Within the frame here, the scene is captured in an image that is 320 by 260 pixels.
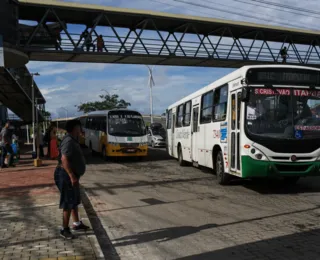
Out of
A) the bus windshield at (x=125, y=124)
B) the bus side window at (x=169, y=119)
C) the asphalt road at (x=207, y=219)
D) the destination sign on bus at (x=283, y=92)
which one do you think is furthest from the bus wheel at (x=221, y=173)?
the bus windshield at (x=125, y=124)

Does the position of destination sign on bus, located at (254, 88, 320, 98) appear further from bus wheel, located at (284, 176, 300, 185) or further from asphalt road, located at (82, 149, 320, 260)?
bus wheel, located at (284, 176, 300, 185)

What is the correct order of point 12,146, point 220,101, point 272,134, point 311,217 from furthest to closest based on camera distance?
point 12,146
point 220,101
point 272,134
point 311,217

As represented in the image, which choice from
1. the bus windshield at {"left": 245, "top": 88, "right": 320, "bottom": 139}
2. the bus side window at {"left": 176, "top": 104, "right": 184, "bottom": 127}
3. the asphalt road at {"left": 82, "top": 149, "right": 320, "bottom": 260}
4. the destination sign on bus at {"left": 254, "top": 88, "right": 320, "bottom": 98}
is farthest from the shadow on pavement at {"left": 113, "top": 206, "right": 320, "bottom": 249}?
the bus side window at {"left": 176, "top": 104, "right": 184, "bottom": 127}

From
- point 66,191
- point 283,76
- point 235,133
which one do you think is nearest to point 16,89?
point 235,133

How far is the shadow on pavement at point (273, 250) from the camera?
5.32 metres

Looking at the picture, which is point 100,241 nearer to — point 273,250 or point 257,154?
point 273,250

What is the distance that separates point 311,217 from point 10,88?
23.0m

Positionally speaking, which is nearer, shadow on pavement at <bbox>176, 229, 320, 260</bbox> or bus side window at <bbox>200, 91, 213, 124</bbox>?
shadow on pavement at <bbox>176, 229, 320, 260</bbox>

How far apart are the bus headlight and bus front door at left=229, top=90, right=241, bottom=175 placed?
1.74 ft

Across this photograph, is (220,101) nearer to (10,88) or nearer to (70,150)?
(70,150)

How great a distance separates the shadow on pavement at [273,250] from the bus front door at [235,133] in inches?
161

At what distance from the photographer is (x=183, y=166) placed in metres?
18.0

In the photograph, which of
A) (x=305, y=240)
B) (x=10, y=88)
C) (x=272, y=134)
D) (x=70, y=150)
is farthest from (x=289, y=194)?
(x=10, y=88)

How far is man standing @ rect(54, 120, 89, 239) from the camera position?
19.7ft
